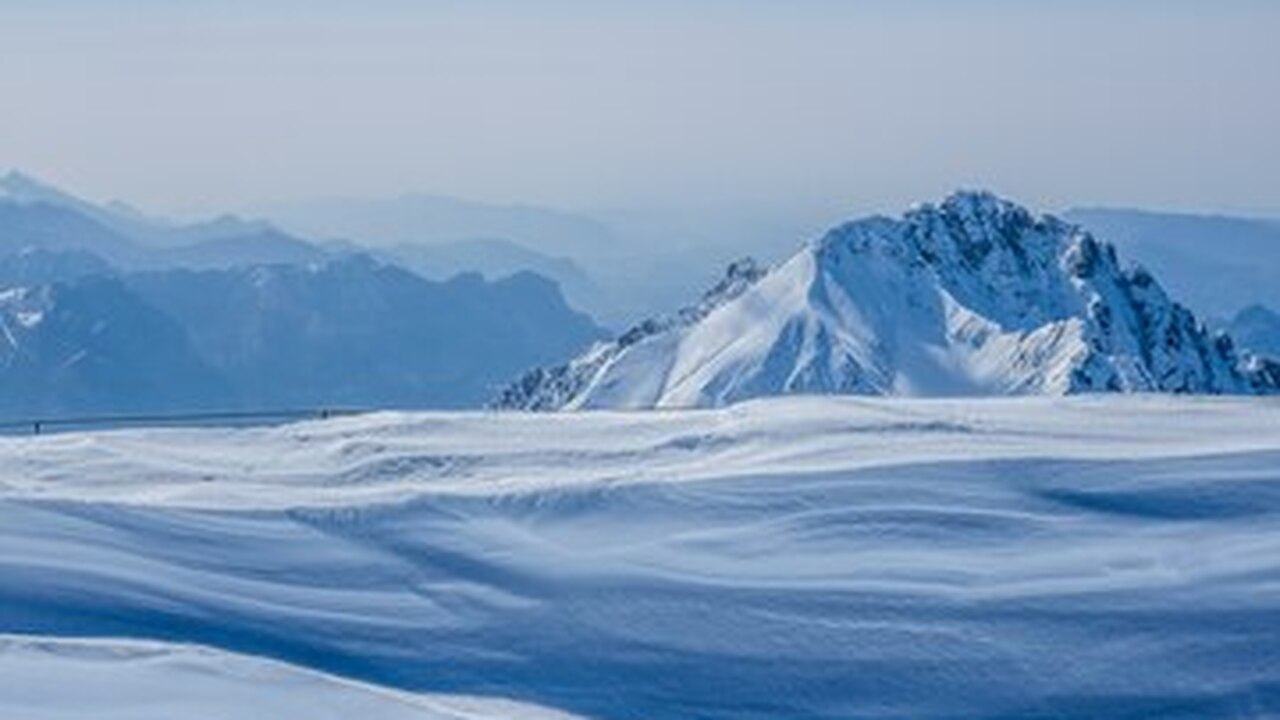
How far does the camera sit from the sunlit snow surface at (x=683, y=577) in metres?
7.80

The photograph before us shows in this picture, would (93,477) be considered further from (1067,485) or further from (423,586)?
(1067,485)

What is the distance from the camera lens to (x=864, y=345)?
176875 mm

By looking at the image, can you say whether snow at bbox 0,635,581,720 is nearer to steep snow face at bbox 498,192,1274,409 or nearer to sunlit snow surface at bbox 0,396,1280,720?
sunlit snow surface at bbox 0,396,1280,720

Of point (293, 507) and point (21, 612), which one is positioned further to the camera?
point (293, 507)

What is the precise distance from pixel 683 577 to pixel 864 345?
6668 inches

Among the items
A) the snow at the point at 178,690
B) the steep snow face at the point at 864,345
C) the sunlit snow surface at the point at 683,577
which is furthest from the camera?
the steep snow face at the point at 864,345

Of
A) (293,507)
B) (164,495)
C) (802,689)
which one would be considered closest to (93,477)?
(164,495)

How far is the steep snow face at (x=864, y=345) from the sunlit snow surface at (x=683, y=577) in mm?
145863

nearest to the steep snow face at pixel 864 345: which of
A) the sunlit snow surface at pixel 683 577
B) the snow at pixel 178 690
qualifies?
the sunlit snow surface at pixel 683 577

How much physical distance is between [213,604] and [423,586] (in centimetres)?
99

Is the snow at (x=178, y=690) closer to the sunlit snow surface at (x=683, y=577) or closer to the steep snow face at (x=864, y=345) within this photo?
the sunlit snow surface at (x=683, y=577)

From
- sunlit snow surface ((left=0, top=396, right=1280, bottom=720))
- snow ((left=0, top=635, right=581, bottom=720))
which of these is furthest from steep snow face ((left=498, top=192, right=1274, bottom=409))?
snow ((left=0, top=635, right=581, bottom=720))

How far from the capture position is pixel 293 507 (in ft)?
32.6

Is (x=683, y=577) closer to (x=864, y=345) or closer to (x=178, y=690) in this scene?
(x=178, y=690)
